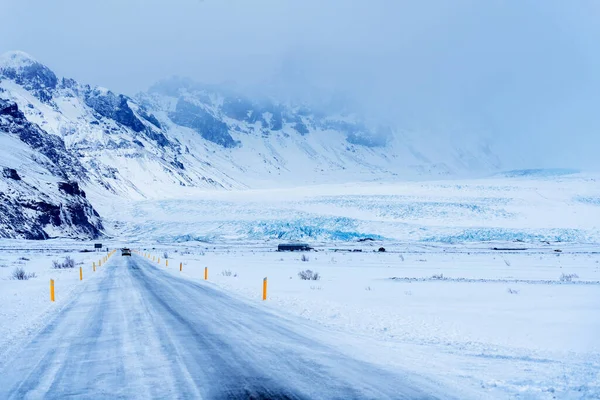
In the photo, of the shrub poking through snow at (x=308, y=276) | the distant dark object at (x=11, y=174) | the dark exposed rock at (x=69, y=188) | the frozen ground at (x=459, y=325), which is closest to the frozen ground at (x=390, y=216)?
the dark exposed rock at (x=69, y=188)

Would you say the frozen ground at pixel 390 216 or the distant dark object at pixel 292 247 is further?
the frozen ground at pixel 390 216

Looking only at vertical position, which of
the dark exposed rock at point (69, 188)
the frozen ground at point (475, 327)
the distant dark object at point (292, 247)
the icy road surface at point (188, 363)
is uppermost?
the dark exposed rock at point (69, 188)

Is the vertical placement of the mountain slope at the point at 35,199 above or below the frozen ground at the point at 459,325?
above

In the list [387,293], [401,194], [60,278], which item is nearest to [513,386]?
[387,293]

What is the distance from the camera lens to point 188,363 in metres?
8.10

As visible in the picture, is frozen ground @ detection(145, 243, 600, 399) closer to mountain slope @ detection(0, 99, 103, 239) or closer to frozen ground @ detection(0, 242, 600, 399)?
frozen ground @ detection(0, 242, 600, 399)

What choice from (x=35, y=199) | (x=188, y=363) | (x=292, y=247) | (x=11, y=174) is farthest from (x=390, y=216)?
(x=188, y=363)

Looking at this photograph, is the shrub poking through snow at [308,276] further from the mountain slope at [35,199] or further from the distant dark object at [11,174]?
the distant dark object at [11,174]

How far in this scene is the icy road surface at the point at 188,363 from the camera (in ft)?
22.0

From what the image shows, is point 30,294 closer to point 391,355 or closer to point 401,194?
point 391,355

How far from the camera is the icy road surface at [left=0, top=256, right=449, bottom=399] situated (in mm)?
6707

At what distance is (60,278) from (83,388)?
2321cm

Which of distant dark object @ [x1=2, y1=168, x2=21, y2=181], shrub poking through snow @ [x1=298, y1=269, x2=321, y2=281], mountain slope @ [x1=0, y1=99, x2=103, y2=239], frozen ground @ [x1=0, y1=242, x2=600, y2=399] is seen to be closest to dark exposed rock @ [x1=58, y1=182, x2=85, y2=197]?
mountain slope @ [x1=0, y1=99, x2=103, y2=239]

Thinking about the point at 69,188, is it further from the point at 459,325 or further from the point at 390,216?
the point at 459,325
